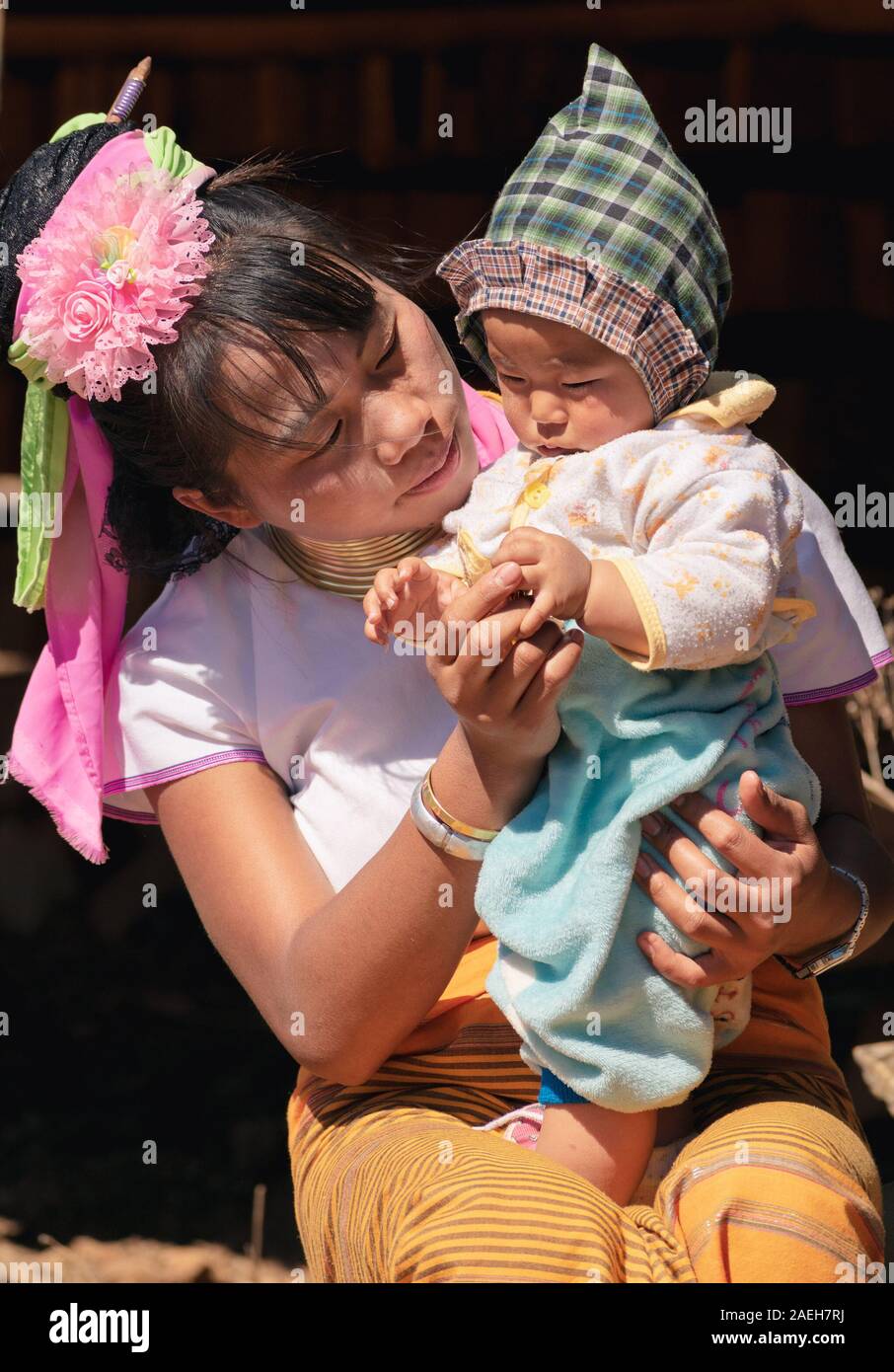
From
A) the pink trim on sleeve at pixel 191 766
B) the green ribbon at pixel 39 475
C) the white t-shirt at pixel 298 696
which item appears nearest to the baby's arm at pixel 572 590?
the white t-shirt at pixel 298 696

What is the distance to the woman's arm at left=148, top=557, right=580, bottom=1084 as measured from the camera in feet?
5.77

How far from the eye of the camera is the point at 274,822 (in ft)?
7.04

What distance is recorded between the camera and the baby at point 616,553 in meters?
1.76

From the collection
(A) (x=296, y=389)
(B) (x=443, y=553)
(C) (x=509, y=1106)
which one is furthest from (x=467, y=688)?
(C) (x=509, y=1106)

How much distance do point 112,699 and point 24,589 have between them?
0.19 meters

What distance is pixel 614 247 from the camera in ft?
5.80

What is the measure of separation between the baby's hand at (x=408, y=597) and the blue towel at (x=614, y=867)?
18 centimetres

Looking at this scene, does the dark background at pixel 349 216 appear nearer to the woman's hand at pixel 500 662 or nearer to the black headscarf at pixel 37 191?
the black headscarf at pixel 37 191

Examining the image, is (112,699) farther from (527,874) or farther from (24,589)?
(527,874)

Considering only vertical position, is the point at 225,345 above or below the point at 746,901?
above

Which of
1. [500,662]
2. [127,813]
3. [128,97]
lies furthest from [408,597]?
[128,97]

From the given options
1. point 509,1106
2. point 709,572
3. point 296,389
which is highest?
point 296,389

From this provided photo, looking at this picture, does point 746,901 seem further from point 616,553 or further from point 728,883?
point 616,553

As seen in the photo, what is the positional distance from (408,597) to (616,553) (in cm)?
23
